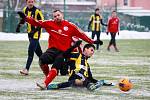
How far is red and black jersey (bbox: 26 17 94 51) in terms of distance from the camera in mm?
12711

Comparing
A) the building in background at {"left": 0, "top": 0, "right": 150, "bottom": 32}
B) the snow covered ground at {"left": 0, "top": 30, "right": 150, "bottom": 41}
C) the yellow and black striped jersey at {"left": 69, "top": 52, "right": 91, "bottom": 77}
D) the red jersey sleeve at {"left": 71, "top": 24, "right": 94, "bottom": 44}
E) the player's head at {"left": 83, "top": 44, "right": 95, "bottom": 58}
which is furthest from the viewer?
the building in background at {"left": 0, "top": 0, "right": 150, "bottom": 32}

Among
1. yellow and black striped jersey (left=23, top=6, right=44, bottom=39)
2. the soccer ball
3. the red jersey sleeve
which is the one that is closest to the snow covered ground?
yellow and black striped jersey (left=23, top=6, right=44, bottom=39)

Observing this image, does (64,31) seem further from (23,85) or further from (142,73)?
(142,73)

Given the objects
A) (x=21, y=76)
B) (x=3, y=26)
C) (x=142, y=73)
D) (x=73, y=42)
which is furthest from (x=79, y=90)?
(x=3, y=26)

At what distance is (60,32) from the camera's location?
12.7m

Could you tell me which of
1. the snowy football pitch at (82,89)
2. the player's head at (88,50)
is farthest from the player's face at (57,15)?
the snowy football pitch at (82,89)

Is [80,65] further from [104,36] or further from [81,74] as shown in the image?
[104,36]

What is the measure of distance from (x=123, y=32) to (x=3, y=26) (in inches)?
320

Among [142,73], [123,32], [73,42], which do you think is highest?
[73,42]

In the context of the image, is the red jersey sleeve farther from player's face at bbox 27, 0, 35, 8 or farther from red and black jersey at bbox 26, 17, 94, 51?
player's face at bbox 27, 0, 35, 8

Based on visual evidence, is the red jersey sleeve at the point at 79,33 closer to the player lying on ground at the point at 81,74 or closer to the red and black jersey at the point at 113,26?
the player lying on ground at the point at 81,74

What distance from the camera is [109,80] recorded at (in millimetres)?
14070

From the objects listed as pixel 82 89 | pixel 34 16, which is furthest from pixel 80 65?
pixel 34 16

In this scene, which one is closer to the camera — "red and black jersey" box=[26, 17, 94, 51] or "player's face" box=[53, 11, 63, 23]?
"player's face" box=[53, 11, 63, 23]
